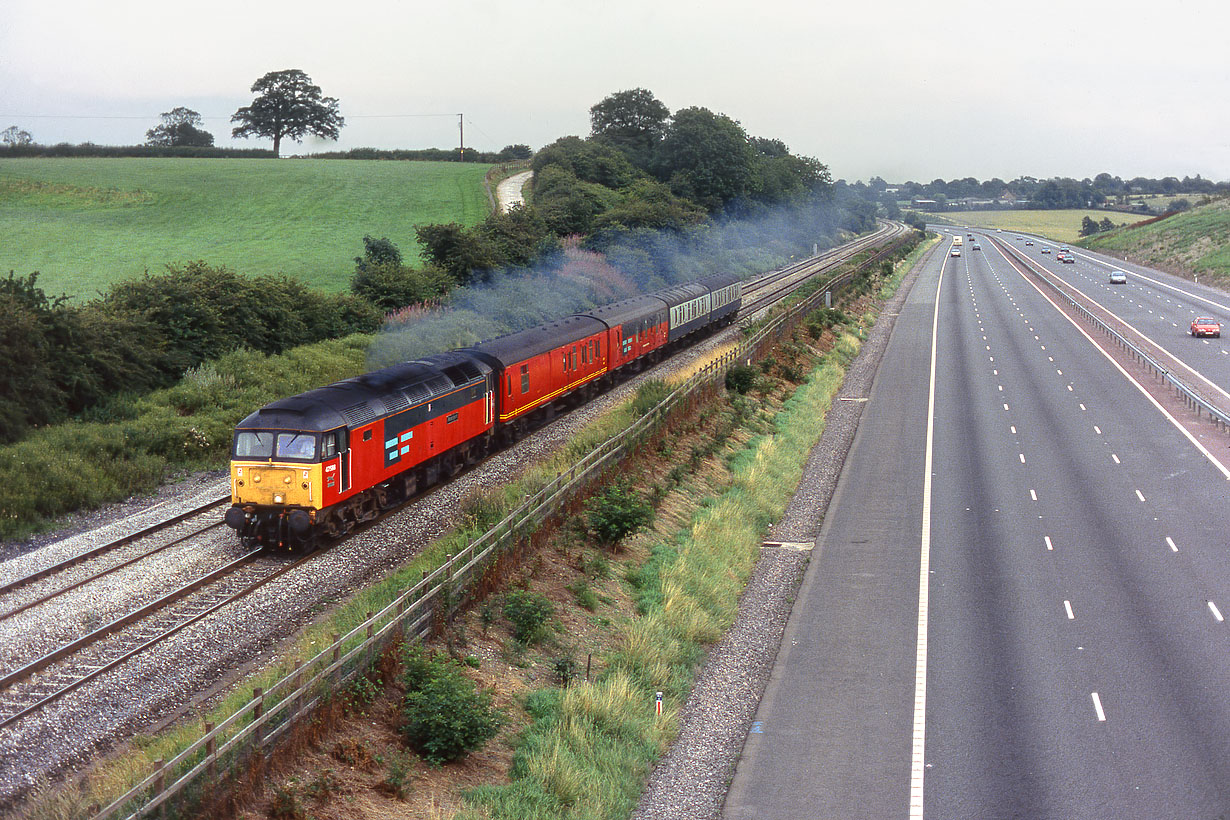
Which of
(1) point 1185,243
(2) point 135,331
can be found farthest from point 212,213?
(1) point 1185,243

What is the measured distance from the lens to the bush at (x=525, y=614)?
18922mm

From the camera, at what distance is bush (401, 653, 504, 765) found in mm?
14586

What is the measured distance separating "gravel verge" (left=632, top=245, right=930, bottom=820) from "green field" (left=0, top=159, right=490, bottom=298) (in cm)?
2979

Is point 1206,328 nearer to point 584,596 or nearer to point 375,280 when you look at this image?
point 375,280

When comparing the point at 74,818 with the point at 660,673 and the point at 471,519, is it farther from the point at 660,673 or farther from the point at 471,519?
the point at 471,519

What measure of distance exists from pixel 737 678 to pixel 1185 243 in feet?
388

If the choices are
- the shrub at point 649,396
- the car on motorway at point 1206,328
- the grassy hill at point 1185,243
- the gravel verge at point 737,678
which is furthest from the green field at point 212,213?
the grassy hill at point 1185,243

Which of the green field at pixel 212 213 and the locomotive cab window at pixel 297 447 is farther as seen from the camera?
the green field at pixel 212 213

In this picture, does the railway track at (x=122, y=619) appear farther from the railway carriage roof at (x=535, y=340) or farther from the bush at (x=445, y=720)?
the railway carriage roof at (x=535, y=340)

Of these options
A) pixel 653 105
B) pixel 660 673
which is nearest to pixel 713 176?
pixel 653 105

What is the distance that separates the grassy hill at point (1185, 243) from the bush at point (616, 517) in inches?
3431

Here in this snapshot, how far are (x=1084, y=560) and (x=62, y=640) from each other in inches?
871

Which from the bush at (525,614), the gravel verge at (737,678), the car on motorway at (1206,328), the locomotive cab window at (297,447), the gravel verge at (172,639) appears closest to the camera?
the gravel verge at (172,639)

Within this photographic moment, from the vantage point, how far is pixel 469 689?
15.3 metres
